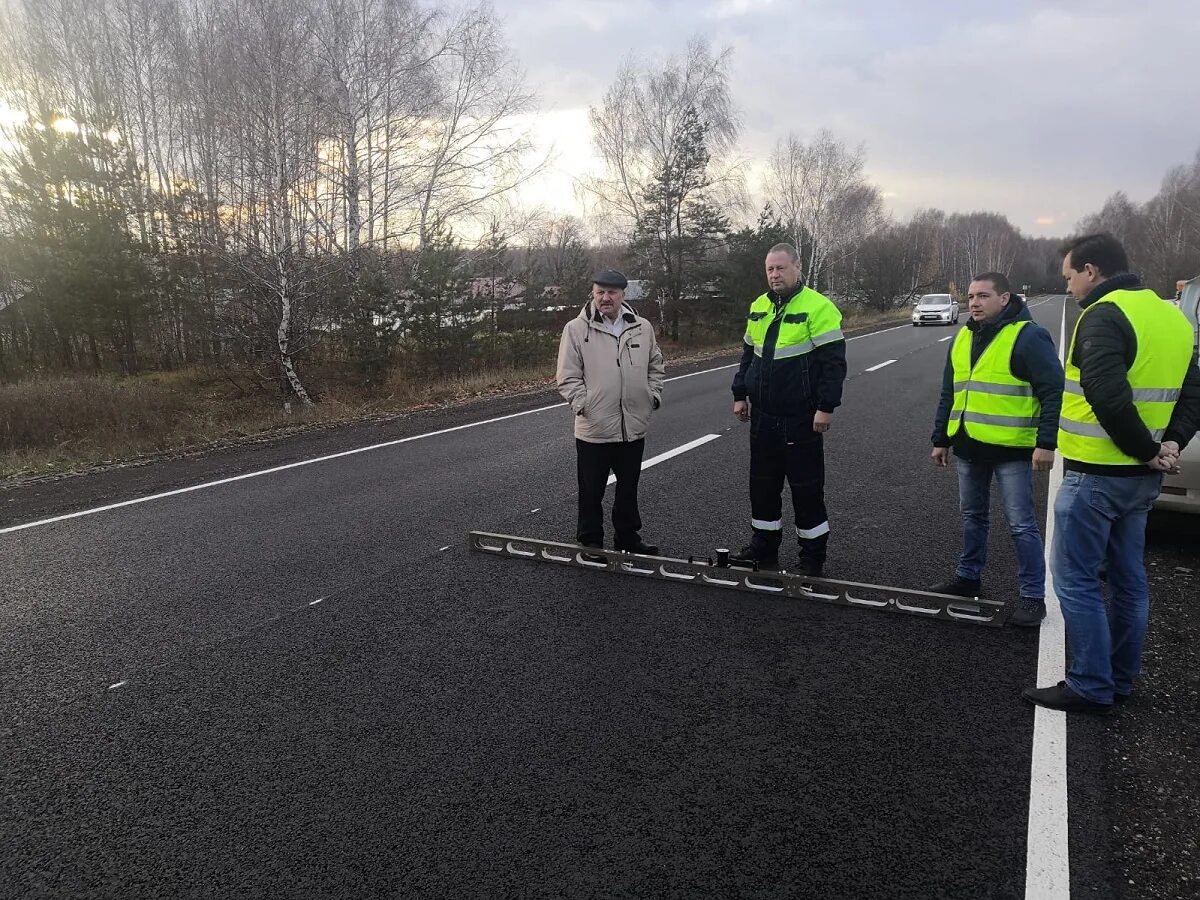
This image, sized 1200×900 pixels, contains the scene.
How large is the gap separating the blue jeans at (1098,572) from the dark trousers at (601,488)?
277 cm

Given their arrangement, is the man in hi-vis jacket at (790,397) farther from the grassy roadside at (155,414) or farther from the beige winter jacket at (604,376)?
the grassy roadside at (155,414)

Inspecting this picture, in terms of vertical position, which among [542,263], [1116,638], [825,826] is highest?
[542,263]

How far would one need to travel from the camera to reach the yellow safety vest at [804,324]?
4652mm

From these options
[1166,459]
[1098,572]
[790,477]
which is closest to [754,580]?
[790,477]

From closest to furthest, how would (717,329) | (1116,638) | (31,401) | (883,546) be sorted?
(1116,638)
(883,546)
(31,401)
(717,329)

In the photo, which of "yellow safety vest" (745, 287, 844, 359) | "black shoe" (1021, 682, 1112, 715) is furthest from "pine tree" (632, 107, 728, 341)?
"black shoe" (1021, 682, 1112, 715)

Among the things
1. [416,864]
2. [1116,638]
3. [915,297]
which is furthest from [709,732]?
[915,297]

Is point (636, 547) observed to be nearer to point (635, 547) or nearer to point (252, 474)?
point (635, 547)

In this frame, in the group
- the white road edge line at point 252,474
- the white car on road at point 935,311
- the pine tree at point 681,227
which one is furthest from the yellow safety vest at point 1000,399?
the white car on road at point 935,311

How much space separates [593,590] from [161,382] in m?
18.5

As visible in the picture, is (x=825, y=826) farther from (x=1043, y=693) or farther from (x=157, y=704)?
→ (x=157, y=704)

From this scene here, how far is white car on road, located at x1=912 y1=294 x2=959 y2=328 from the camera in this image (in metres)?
36.1

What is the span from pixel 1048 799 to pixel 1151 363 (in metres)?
1.85

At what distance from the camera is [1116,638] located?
3363 millimetres
